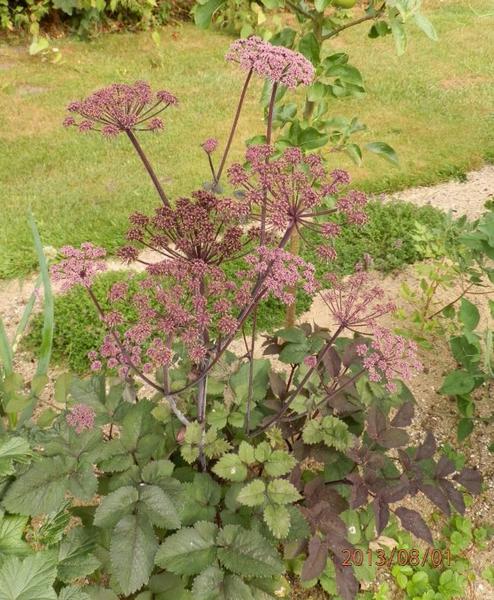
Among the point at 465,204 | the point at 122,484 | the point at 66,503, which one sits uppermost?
the point at 122,484

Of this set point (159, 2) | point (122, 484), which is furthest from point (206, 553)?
point (159, 2)

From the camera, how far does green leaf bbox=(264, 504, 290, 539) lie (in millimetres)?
1475

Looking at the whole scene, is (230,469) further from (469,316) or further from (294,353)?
(469,316)

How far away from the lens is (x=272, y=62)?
1.35m

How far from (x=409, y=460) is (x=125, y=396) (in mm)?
908

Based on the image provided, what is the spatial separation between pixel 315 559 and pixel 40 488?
2.49ft

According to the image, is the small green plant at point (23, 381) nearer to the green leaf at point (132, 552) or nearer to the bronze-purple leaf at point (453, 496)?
the green leaf at point (132, 552)

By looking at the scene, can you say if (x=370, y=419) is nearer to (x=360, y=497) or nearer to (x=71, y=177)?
(x=360, y=497)

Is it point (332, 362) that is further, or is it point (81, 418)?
point (332, 362)

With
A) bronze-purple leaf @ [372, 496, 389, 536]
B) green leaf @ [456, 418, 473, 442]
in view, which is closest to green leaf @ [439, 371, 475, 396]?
green leaf @ [456, 418, 473, 442]

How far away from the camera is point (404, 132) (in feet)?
18.4

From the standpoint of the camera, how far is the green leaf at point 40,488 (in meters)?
1.51

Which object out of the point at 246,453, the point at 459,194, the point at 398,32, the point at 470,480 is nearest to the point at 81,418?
the point at 246,453

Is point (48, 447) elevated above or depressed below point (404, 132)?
above
